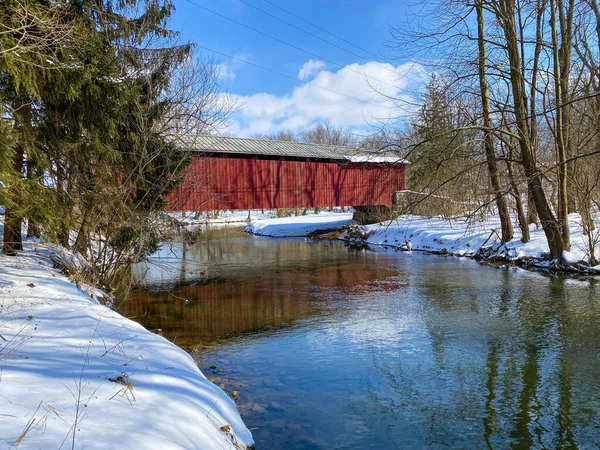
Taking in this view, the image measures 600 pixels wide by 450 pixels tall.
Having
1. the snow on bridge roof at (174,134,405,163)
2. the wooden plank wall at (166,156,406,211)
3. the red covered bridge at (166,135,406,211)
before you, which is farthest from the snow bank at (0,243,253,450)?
the snow on bridge roof at (174,134,405,163)

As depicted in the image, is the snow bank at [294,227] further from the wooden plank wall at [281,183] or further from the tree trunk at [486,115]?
the tree trunk at [486,115]

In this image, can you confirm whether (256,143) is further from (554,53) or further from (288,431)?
(288,431)

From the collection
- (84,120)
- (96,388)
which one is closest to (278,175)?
(84,120)

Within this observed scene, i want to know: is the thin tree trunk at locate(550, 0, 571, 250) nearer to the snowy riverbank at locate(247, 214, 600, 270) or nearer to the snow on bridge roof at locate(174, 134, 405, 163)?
the snowy riverbank at locate(247, 214, 600, 270)

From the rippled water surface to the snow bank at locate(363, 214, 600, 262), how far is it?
5.82ft

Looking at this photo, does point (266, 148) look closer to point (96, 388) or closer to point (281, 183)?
point (281, 183)

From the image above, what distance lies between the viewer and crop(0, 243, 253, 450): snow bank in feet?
8.21

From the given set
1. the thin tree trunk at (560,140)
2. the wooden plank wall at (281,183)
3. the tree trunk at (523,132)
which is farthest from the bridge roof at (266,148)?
the thin tree trunk at (560,140)

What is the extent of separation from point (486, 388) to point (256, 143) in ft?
50.7

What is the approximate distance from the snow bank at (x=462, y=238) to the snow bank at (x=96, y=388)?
6.42 meters

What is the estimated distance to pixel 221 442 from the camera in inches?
122

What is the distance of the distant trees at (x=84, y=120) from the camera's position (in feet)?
16.2

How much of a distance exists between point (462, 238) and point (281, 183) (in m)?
7.52

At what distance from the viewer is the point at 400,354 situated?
602 centimetres
